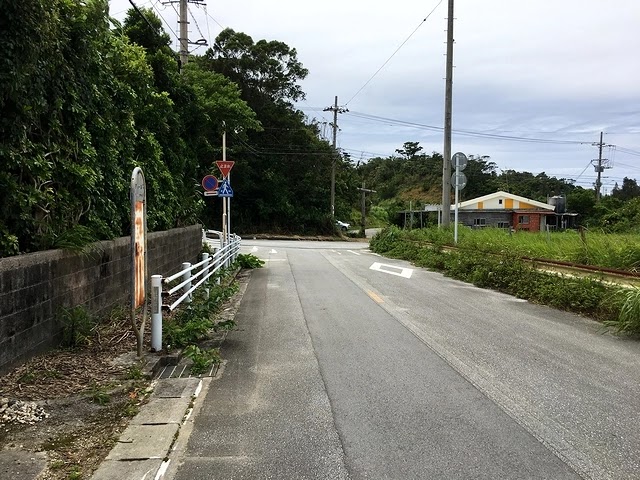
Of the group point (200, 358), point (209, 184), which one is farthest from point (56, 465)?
point (209, 184)

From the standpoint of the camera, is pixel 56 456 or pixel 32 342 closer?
pixel 56 456

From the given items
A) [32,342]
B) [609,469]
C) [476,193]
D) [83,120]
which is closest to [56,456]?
[32,342]

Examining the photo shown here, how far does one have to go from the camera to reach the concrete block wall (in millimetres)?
5188

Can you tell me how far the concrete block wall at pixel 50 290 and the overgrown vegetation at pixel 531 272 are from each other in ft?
25.7

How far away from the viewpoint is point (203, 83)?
28.0 m

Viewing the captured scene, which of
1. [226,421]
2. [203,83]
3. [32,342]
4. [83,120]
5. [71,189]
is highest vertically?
[203,83]

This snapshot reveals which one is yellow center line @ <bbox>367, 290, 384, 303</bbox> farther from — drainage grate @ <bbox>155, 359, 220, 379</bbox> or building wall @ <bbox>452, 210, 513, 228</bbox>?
building wall @ <bbox>452, 210, 513, 228</bbox>

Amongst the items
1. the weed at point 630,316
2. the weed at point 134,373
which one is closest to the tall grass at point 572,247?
the weed at point 630,316

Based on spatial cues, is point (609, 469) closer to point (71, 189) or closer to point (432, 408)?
point (432, 408)

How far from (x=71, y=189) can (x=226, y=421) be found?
424cm

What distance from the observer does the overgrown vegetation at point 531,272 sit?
364 inches

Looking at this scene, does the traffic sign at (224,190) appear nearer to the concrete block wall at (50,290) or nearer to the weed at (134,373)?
the concrete block wall at (50,290)

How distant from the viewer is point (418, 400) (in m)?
5.14

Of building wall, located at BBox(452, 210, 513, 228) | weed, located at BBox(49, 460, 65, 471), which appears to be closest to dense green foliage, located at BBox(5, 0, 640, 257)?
weed, located at BBox(49, 460, 65, 471)
